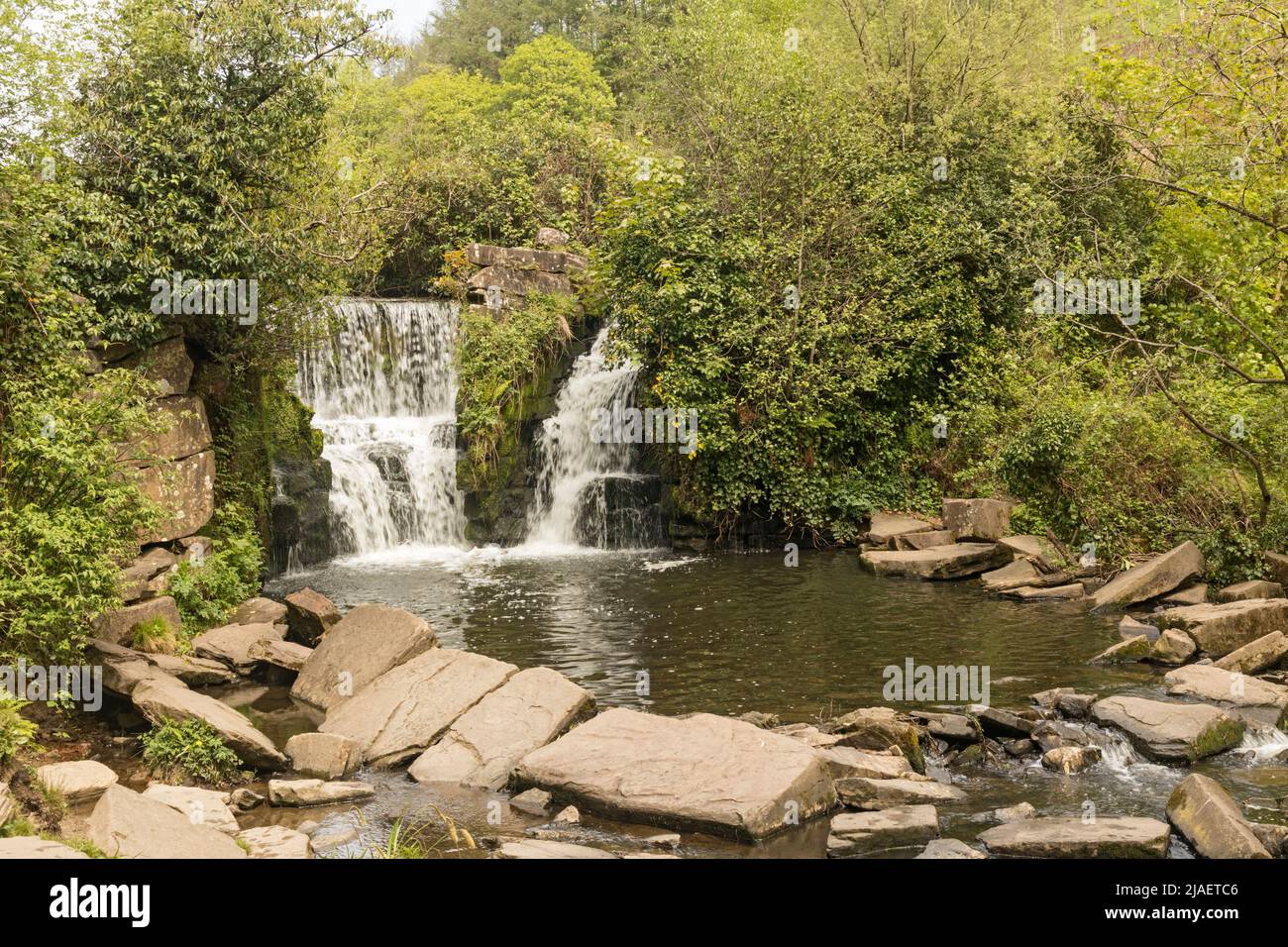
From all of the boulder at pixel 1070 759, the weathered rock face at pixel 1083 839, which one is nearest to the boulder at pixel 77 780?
the weathered rock face at pixel 1083 839

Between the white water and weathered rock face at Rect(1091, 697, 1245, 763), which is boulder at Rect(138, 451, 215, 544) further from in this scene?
weathered rock face at Rect(1091, 697, 1245, 763)

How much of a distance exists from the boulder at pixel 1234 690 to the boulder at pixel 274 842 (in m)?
8.17

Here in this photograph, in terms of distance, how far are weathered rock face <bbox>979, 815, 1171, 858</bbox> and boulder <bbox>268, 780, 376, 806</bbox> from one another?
4.71 metres

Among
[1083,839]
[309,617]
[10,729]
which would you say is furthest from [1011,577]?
[10,729]

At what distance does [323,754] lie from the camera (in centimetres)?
942

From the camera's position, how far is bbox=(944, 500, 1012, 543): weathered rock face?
60.2 feet

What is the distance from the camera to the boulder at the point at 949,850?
23.8ft

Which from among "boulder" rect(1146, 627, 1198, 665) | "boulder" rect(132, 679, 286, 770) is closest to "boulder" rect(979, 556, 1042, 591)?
"boulder" rect(1146, 627, 1198, 665)

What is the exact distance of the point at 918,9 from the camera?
23625 mm

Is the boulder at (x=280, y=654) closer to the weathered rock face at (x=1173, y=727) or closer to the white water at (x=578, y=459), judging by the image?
the weathered rock face at (x=1173, y=727)

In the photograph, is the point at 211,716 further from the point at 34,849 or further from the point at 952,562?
the point at 952,562

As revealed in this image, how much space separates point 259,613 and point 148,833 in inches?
302

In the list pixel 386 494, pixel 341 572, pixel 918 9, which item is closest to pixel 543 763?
pixel 341 572
